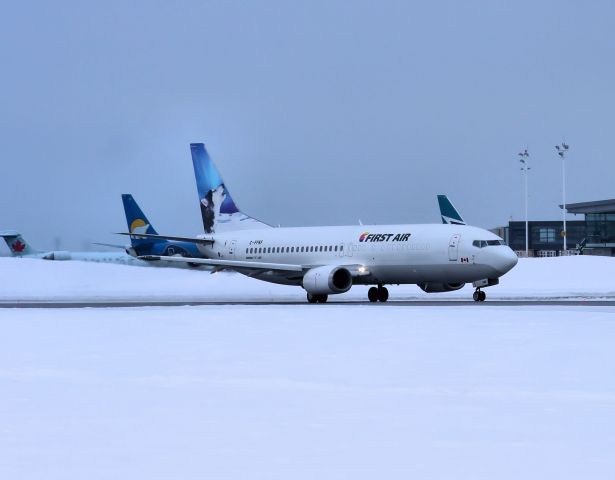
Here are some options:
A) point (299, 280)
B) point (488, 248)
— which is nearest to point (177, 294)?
point (299, 280)

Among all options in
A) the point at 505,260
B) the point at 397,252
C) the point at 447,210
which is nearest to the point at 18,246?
the point at 447,210

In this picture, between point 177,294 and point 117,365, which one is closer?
point 117,365

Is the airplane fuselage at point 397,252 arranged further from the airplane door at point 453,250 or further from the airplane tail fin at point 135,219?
the airplane tail fin at point 135,219

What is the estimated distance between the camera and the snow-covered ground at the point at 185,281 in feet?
Result: 215

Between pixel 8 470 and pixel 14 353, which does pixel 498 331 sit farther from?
pixel 8 470

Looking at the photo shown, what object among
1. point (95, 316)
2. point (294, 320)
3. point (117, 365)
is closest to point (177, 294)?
point (95, 316)

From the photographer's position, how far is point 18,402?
1454 centimetres

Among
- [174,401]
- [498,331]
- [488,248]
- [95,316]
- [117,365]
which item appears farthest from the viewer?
[488,248]

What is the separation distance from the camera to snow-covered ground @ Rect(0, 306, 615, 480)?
10320mm

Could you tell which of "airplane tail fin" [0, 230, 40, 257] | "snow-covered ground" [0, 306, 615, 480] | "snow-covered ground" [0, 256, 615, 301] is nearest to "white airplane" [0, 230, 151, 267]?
"airplane tail fin" [0, 230, 40, 257]

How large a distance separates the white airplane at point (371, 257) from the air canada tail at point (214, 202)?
2049mm

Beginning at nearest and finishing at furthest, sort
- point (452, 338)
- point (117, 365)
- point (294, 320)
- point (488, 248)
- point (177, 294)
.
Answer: point (117, 365) < point (452, 338) < point (294, 320) < point (488, 248) < point (177, 294)

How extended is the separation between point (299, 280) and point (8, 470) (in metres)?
42.6

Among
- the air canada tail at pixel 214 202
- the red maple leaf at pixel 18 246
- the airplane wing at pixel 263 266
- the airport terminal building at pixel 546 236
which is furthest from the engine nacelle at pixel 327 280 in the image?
the airport terminal building at pixel 546 236
